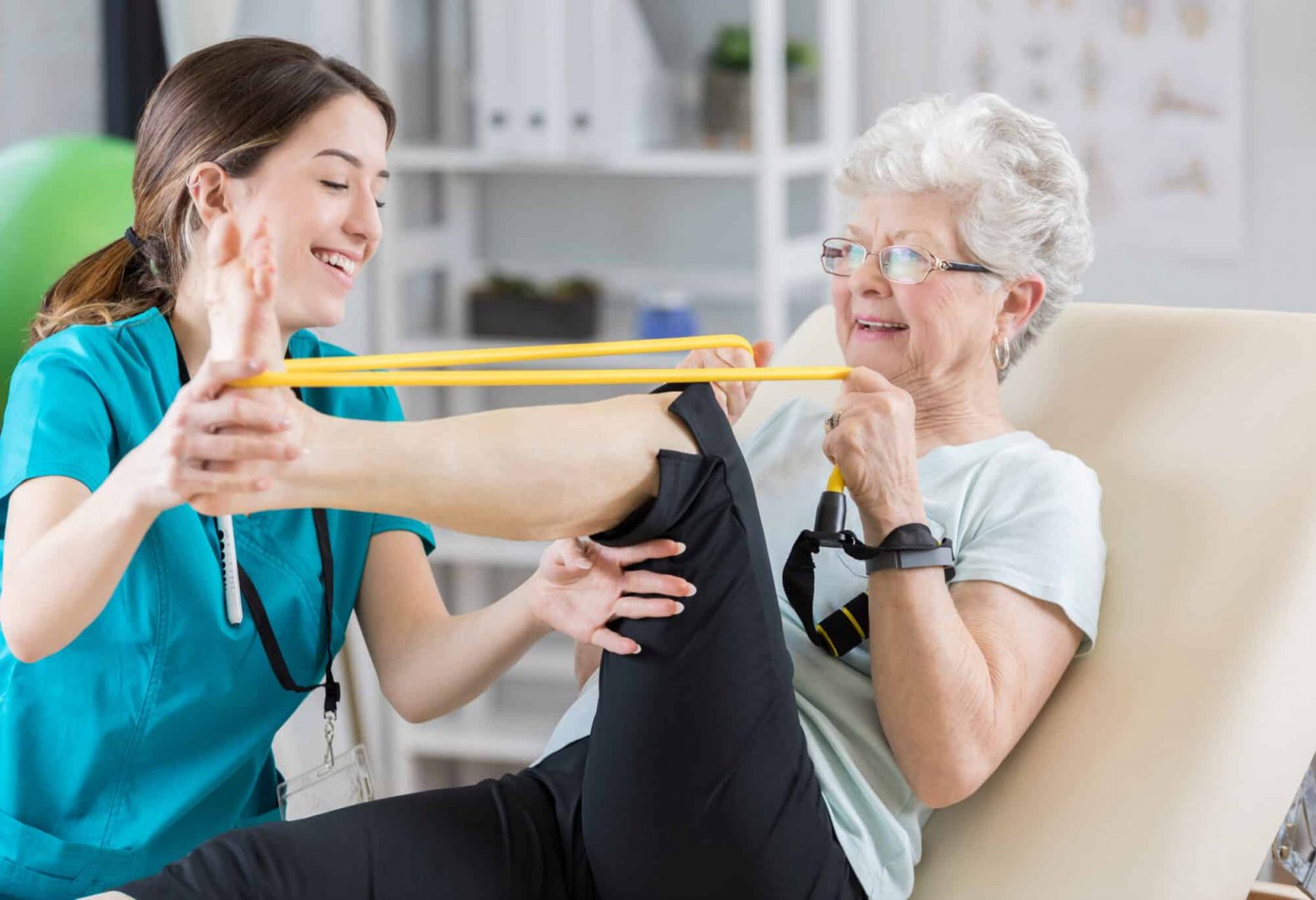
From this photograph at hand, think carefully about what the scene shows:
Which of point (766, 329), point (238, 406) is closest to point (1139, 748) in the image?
point (238, 406)

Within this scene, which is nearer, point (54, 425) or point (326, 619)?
point (54, 425)

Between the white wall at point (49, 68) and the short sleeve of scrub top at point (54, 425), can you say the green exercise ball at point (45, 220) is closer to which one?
the short sleeve of scrub top at point (54, 425)

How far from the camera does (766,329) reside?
281 cm

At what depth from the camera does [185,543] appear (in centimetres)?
138

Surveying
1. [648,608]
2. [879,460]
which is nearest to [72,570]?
[648,608]

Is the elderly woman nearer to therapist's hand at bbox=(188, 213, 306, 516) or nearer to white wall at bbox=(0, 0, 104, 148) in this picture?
therapist's hand at bbox=(188, 213, 306, 516)

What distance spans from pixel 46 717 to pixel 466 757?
1.90 metres

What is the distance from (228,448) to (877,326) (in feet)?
2.59

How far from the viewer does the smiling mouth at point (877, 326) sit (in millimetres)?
1569

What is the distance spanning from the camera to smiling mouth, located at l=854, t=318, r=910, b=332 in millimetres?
1569

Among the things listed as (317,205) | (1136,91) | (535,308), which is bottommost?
(535,308)

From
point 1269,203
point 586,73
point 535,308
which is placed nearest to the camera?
point 1269,203

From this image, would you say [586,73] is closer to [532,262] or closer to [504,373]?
[532,262]

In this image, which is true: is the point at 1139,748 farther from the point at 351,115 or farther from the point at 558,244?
the point at 558,244
